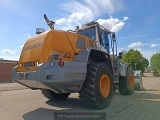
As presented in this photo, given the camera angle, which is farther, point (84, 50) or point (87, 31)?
point (87, 31)

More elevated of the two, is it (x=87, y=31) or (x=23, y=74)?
(x=87, y=31)

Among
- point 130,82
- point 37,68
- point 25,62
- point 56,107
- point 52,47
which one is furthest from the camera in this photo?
point 130,82

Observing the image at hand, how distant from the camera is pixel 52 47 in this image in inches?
243

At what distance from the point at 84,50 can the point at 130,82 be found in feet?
18.9

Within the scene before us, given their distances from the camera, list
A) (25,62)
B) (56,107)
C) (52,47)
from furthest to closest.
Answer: (56,107)
(25,62)
(52,47)

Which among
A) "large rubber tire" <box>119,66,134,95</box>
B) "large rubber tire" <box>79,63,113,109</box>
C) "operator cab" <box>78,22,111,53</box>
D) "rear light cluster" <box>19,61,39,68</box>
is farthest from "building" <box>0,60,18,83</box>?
"large rubber tire" <box>79,63,113,109</box>

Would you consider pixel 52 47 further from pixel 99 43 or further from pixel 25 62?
pixel 99 43

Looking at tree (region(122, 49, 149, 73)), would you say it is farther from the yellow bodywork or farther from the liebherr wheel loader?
the yellow bodywork

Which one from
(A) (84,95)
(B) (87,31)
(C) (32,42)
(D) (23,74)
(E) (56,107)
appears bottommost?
(E) (56,107)

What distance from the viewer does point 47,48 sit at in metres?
6.09

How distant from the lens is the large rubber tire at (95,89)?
6.41 m

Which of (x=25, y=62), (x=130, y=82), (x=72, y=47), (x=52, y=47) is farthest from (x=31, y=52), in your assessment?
(x=130, y=82)

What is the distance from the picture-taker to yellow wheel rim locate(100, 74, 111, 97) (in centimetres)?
705

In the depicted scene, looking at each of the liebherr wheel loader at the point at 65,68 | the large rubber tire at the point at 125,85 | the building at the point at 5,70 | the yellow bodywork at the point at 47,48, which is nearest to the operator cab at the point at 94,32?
the liebherr wheel loader at the point at 65,68
